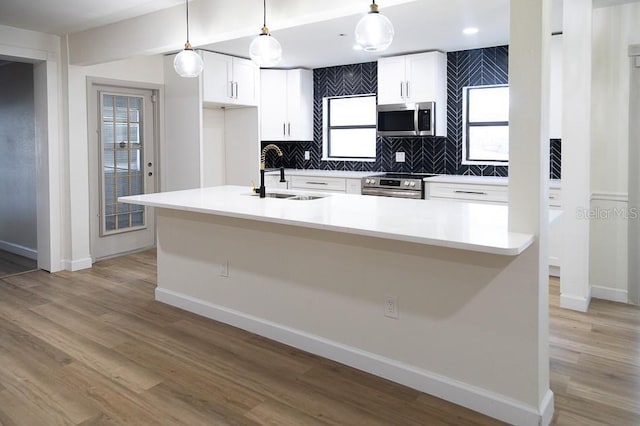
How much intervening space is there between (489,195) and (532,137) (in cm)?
284

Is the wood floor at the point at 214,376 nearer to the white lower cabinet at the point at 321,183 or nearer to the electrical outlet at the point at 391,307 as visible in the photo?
the electrical outlet at the point at 391,307

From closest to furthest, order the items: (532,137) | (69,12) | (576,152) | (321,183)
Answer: (532,137)
(576,152)
(69,12)
(321,183)

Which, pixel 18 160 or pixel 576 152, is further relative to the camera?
pixel 18 160

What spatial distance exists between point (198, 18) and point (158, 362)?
98.6 inches

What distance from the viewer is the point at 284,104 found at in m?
6.52

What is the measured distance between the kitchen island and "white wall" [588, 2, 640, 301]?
5.18ft

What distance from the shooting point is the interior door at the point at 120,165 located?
5.47 m

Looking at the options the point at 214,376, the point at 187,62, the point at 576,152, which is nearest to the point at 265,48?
the point at 187,62

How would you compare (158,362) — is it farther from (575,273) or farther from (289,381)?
(575,273)

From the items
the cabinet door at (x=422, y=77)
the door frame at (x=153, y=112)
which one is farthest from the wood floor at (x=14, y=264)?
the cabinet door at (x=422, y=77)

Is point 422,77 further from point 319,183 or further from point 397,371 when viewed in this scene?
point 397,371

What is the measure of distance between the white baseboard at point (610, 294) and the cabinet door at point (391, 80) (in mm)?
2779

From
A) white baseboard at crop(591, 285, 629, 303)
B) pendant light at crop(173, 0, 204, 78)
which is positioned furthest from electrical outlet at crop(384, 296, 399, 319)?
white baseboard at crop(591, 285, 629, 303)

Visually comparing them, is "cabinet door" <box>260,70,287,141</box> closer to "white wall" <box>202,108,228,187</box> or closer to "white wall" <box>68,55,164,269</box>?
"white wall" <box>202,108,228,187</box>
